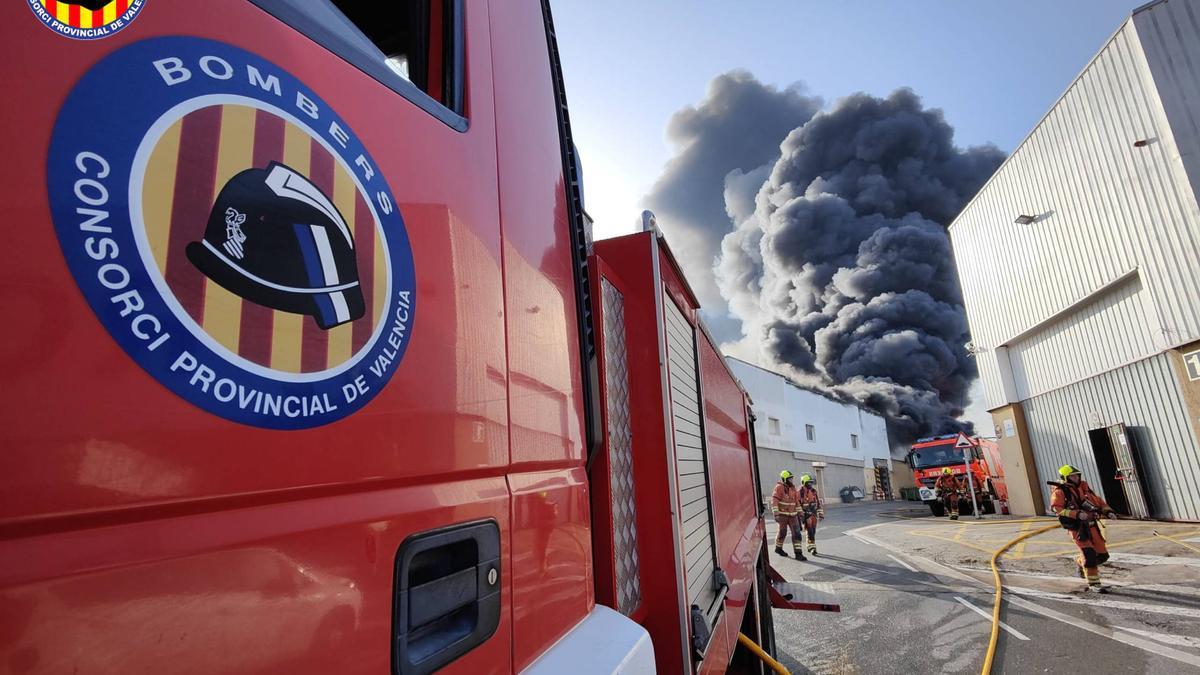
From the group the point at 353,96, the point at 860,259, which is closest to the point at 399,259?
the point at 353,96

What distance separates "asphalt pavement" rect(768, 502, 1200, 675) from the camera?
16.4 ft

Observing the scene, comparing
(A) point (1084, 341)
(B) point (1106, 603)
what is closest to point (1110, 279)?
(A) point (1084, 341)

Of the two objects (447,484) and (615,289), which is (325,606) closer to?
(447,484)

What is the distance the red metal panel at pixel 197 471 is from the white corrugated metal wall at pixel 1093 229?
15525mm

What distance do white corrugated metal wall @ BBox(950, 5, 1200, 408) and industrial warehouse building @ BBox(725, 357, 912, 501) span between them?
9.59 metres

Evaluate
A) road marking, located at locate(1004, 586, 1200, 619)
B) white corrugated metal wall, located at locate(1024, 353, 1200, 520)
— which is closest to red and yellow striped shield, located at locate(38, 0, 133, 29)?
road marking, located at locate(1004, 586, 1200, 619)

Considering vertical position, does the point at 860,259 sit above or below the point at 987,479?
above

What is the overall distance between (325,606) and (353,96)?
0.72m

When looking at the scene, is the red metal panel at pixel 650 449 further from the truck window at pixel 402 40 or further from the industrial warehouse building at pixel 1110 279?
the industrial warehouse building at pixel 1110 279

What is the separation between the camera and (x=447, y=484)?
963 millimetres

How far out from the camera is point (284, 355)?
72 cm

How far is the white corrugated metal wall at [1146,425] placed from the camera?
12.1 meters

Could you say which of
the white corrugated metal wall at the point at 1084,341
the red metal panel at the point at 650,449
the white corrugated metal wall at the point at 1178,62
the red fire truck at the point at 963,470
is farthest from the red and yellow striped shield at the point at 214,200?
the red fire truck at the point at 963,470

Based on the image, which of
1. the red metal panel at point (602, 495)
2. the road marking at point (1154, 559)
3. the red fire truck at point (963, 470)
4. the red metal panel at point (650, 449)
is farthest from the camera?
the red fire truck at point (963, 470)
